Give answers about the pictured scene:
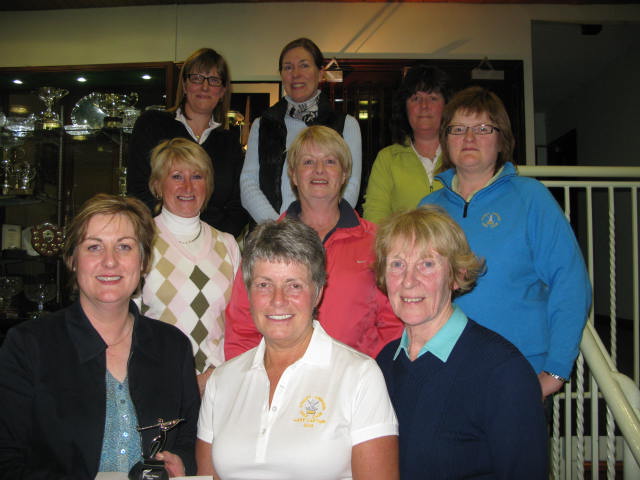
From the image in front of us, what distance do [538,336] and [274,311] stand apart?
998mm

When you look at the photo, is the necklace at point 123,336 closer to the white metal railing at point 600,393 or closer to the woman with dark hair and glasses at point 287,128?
Result: the woman with dark hair and glasses at point 287,128

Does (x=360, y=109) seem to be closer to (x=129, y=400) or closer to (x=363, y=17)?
(x=363, y=17)

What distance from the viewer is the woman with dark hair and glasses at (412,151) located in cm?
272

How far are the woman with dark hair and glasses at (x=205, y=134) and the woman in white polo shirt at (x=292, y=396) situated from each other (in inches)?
44.6

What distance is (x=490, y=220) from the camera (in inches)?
76.2

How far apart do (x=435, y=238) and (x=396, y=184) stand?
121 cm

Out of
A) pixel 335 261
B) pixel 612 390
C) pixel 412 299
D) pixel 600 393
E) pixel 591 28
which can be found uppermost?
pixel 591 28

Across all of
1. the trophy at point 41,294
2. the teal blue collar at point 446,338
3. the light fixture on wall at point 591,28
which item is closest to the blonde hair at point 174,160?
the teal blue collar at point 446,338

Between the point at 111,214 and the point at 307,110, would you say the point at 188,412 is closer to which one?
the point at 111,214

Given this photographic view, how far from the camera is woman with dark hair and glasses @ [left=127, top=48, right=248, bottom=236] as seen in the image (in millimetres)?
2709

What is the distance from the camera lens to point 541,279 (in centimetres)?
191

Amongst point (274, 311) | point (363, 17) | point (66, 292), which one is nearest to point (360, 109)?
point (363, 17)

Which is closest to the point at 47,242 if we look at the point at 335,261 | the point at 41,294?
the point at 41,294

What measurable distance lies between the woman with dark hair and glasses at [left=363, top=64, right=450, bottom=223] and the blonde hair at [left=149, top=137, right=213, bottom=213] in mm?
918
